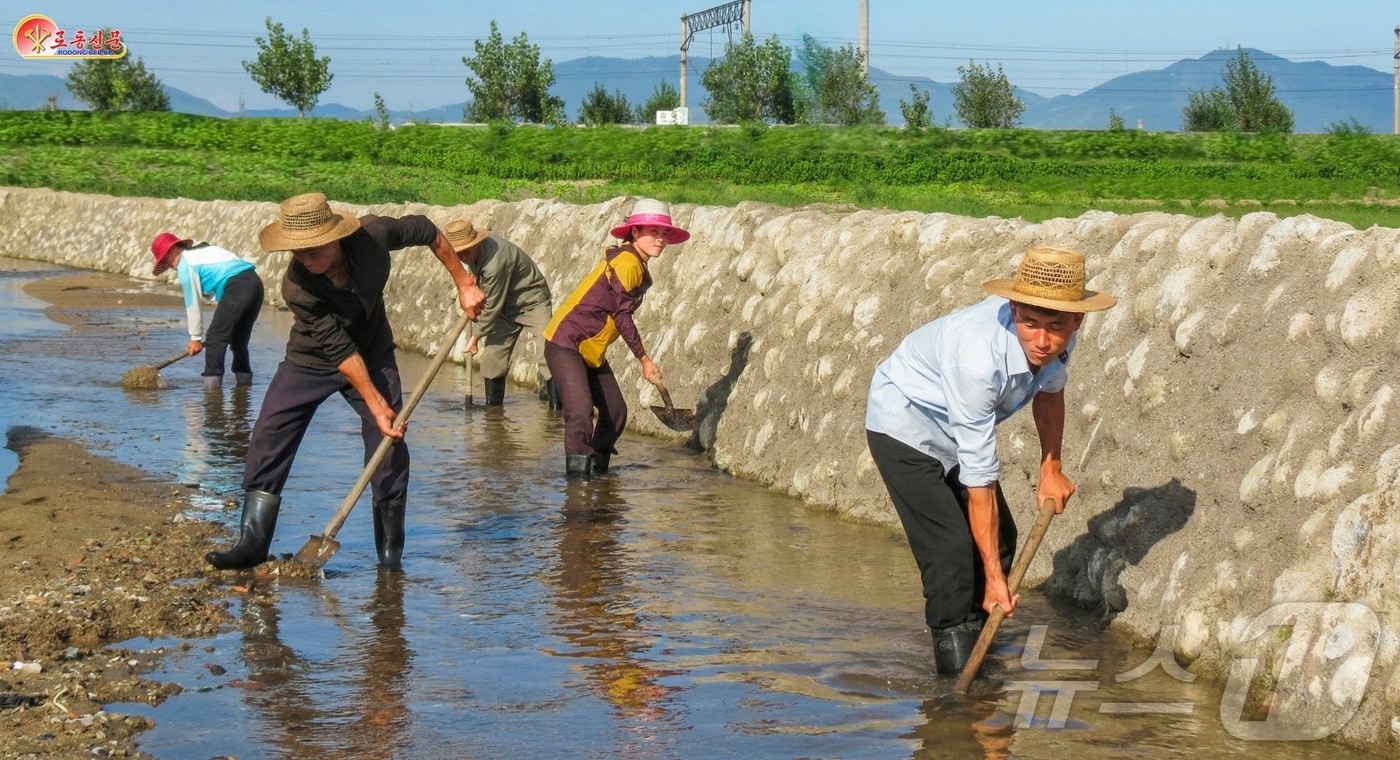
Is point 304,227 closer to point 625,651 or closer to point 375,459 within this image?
point 375,459

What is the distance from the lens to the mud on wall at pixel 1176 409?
5.43 metres

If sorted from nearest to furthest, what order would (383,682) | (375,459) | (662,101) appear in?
(383,682), (375,459), (662,101)

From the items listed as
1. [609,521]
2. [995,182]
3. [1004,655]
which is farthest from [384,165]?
[1004,655]

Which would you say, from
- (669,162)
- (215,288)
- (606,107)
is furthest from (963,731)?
(606,107)

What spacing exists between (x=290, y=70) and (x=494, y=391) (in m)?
60.4

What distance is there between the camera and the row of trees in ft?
209

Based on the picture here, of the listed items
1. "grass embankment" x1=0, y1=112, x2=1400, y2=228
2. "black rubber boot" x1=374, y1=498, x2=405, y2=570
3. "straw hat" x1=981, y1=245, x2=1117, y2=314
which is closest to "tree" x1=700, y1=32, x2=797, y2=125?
"grass embankment" x1=0, y1=112, x2=1400, y2=228

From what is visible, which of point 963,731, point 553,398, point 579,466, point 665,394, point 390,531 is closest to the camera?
point 963,731

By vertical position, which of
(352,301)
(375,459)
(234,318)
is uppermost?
(352,301)

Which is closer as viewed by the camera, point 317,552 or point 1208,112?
point 317,552

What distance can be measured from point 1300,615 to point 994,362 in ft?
4.78

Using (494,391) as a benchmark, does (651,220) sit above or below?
above

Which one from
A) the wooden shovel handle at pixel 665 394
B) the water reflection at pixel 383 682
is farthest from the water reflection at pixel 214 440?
the wooden shovel handle at pixel 665 394

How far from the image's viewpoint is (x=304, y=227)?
268 inches
